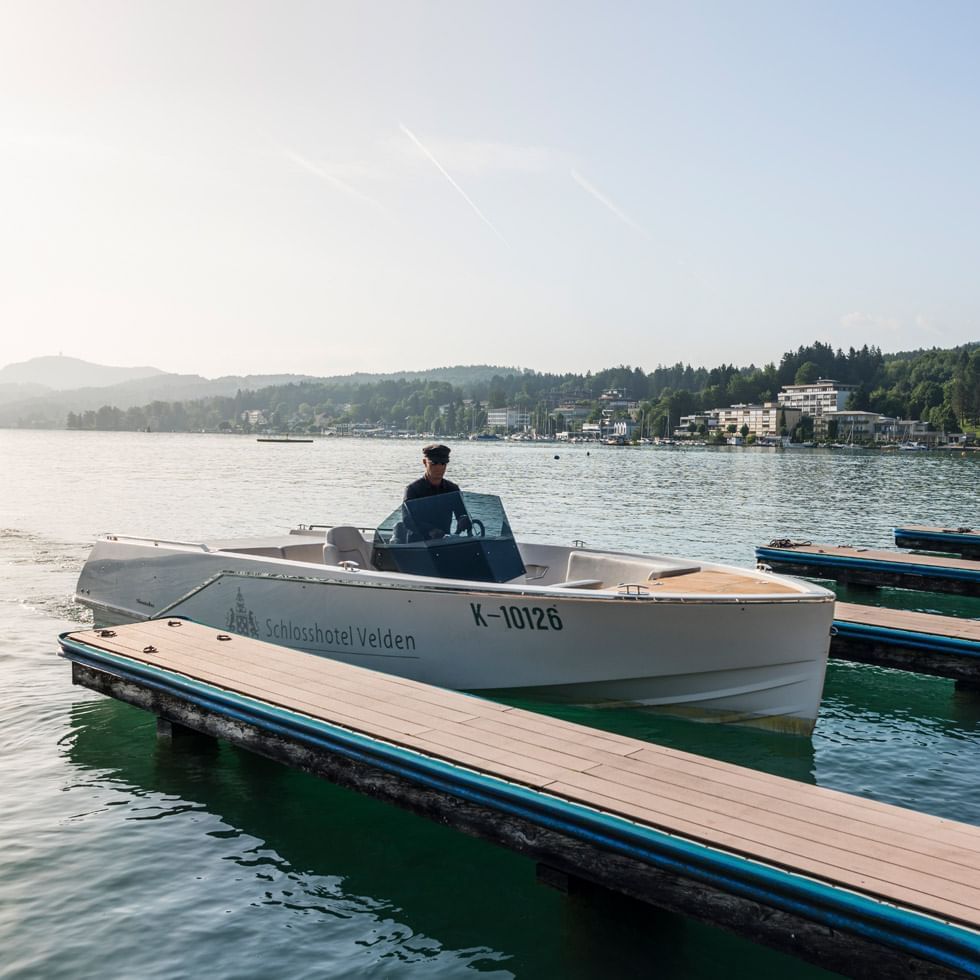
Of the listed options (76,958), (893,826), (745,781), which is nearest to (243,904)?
(76,958)

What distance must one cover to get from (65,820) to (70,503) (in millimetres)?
35831

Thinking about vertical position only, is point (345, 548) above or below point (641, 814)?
above

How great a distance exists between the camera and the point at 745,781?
229 inches

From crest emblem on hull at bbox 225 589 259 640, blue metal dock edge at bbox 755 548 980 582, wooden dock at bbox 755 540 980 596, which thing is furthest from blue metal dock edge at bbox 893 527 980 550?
crest emblem on hull at bbox 225 589 259 640

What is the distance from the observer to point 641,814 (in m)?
5.20

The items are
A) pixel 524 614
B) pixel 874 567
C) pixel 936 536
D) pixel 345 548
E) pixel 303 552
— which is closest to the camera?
pixel 524 614

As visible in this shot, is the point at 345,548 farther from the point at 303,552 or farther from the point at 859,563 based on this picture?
the point at 859,563

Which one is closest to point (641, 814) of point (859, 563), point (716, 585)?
point (716, 585)

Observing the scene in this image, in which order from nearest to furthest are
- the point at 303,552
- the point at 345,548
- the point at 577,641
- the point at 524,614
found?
the point at 577,641, the point at 524,614, the point at 345,548, the point at 303,552

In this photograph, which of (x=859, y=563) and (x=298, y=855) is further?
(x=859, y=563)

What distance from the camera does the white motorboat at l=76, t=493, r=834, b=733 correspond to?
846 cm

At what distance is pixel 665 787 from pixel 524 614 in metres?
3.41

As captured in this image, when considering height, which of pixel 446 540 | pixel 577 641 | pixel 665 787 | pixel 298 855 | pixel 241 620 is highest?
pixel 446 540

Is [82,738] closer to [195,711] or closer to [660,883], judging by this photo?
[195,711]
